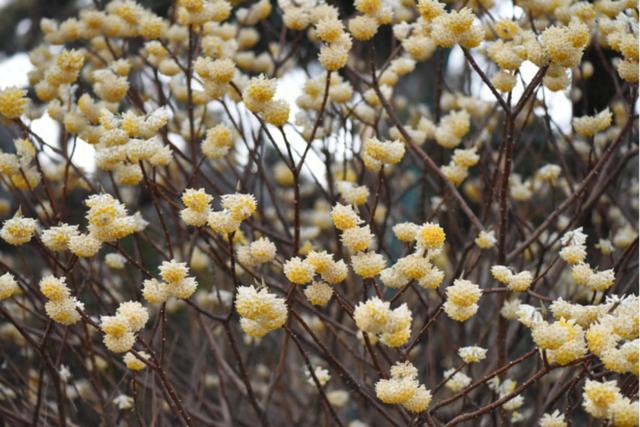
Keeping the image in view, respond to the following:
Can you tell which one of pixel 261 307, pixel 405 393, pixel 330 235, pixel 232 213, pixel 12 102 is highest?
pixel 12 102

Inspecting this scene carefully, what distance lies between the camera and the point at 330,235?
235cm

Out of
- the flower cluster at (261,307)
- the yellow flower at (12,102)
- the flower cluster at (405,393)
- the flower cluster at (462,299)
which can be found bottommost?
the flower cluster at (405,393)

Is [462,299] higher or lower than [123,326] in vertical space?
lower

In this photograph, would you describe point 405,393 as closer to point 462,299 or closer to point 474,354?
point 462,299

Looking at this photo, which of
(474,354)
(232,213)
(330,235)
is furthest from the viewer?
(330,235)

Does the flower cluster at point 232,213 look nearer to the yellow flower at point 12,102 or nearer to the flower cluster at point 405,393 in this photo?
the flower cluster at point 405,393

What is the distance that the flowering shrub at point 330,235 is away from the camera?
1143mm

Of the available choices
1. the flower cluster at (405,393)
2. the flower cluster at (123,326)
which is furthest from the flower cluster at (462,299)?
the flower cluster at (123,326)

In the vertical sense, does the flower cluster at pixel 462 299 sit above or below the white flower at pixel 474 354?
above

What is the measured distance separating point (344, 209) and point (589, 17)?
0.77m

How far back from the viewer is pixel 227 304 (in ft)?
6.09

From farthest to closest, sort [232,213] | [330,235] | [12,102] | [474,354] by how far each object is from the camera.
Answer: [330,235] → [12,102] → [474,354] → [232,213]

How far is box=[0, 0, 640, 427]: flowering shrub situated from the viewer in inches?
45.0

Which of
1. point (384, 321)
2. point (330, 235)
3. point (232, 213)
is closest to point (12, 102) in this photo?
point (232, 213)
